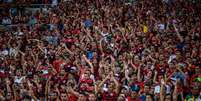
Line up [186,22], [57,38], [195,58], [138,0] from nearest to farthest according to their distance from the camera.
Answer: [195,58], [186,22], [57,38], [138,0]

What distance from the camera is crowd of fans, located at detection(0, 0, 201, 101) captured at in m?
11.2

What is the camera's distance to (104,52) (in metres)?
14.6

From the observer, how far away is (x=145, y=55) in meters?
13.2

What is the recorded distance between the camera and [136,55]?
43.0 ft

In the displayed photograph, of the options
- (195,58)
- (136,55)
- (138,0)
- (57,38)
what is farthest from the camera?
(138,0)

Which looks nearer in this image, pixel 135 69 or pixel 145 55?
pixel 135 69

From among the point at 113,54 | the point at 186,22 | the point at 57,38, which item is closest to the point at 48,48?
the point at 57,38

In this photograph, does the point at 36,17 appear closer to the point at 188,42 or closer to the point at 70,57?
the point at 70,57

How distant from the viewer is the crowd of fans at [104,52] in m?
11.2

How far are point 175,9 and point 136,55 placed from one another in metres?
4.58

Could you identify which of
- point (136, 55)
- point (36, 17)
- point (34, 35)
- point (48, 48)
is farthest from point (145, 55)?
point (36, 17)

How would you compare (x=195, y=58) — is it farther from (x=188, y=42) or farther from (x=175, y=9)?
(x=175, y=9)

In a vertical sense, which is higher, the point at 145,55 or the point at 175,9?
the point at 175,9

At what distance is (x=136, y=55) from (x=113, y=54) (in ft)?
4.29
